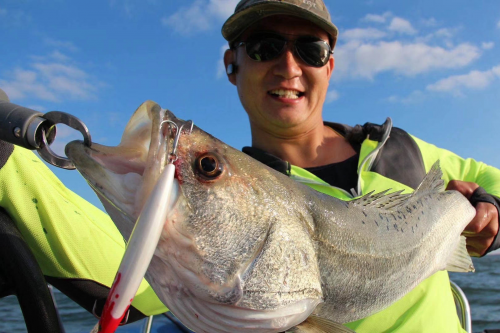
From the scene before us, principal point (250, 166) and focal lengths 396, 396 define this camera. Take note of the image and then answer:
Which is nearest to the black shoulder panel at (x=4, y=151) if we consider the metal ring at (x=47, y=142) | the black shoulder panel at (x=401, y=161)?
the metal ring at (x=47, y=142)

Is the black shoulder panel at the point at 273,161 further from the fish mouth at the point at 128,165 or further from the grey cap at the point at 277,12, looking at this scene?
the fish mouth at the point at 128,165

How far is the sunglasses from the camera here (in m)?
3.07

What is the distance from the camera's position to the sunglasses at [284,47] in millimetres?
3070

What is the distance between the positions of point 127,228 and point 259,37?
86.4 inches

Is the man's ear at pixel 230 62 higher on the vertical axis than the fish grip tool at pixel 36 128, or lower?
higher

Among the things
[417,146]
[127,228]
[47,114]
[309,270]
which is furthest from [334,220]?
[417,146]

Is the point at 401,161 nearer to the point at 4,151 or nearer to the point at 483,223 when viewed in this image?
the point at 483,223

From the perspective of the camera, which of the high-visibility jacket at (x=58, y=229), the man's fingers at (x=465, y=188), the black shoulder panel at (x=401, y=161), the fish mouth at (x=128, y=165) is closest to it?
the fish mouth at (x=128, y=165)

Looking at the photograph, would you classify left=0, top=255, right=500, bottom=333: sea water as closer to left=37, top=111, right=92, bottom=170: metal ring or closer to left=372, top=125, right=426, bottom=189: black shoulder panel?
left=372, top=125, right=426, bottom=189: black shoulder panel

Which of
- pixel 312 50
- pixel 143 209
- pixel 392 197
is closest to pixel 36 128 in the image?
pixel 143 209

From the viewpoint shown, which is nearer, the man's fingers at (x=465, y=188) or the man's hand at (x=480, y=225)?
the man's hand at (x=480, y=225)

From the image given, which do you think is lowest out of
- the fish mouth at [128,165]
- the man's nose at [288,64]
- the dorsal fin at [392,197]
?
the fish mouth at [128,165]

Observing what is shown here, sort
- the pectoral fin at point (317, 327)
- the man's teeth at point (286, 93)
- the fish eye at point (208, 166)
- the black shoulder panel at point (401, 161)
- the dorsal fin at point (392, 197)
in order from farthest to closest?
the man's teeth at point (286, 93)
the black shoulder panel at point (401, 161)
the dorsal fin at point (392, 197)
the pectoral fin at point (317, 327)
the fish eye at point (208, 166)

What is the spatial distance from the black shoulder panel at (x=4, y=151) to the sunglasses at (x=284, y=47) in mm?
1859
